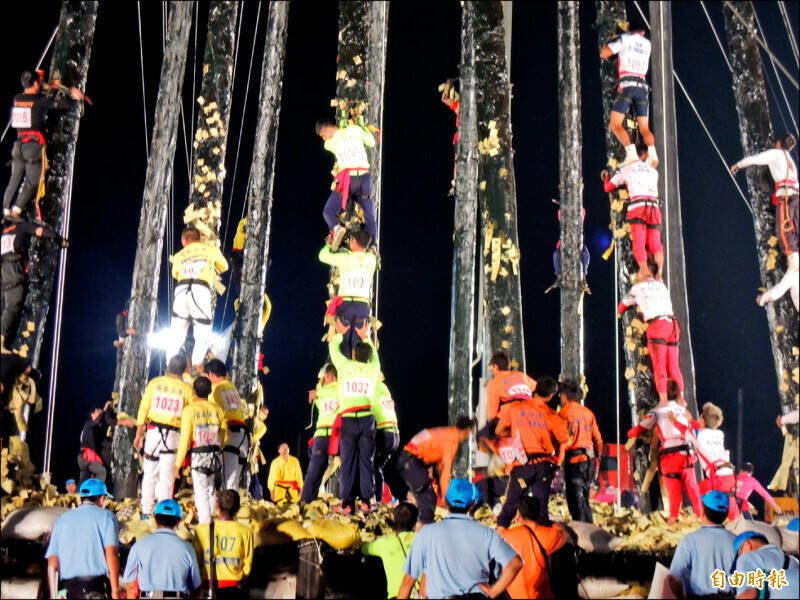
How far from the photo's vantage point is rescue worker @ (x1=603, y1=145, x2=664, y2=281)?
9.38m

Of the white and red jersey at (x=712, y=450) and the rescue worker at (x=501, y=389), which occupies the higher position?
the rescue worker at (x=501, y=389)

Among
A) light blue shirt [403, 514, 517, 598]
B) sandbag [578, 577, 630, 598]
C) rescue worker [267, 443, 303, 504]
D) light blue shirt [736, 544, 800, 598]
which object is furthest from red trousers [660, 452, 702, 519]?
rescue worker [267, 443, 303, 504]

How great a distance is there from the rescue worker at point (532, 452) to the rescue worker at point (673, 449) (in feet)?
3.55

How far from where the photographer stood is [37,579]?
22.9 ft

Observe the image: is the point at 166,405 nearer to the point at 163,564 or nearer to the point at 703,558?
the point at 163,564

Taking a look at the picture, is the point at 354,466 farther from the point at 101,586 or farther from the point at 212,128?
the point at 212,128

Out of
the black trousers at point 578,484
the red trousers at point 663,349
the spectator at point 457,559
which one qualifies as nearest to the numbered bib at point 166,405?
the spectator at point 457,559

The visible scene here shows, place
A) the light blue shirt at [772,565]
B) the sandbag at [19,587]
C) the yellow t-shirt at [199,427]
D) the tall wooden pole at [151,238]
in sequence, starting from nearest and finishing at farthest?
the light blue shirt at [772,565], the sandbag at [19,587], the yellow t-shirt at [199,427], the tall wooden pole at [151,238]

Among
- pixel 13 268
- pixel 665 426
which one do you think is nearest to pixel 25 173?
pixel 13 268

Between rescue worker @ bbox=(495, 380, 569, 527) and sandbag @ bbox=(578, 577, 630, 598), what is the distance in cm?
99

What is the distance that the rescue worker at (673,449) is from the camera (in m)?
8.69

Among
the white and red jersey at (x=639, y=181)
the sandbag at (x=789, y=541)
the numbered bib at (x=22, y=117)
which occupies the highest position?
the numbered bib at (x=22, y=117)

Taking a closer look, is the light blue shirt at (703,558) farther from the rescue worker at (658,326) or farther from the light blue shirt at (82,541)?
the light blue shirt at (82,541)

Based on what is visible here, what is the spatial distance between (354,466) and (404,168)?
26.4m
